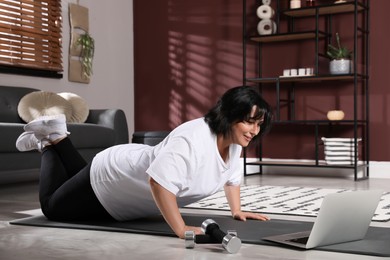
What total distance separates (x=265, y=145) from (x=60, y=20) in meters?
2.29

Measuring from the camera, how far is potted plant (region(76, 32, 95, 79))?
5605mm

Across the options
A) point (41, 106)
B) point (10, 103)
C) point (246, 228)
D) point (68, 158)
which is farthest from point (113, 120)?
point (246, 228)

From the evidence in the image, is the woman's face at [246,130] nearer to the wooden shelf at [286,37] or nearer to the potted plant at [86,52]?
the wooden shelf at [286,37]

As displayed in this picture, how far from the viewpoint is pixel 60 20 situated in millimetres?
5367

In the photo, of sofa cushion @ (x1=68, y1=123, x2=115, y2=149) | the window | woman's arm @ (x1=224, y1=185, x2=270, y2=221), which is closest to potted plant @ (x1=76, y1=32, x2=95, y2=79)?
the window

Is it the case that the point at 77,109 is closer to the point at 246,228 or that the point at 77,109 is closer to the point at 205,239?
the point at 246,228

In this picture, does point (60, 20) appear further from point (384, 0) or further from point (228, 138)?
point (228, 138)

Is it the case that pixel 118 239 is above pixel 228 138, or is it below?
below

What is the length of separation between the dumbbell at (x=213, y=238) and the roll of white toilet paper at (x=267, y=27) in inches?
145

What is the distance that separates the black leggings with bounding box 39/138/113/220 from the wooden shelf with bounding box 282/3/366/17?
3160 mm

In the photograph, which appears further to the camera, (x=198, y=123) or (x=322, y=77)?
(x=322, y=77)

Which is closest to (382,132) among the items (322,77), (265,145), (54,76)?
(322,77)

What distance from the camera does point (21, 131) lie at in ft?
12.3

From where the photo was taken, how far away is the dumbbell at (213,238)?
1737 millimetres
